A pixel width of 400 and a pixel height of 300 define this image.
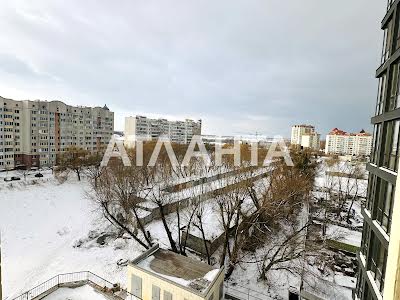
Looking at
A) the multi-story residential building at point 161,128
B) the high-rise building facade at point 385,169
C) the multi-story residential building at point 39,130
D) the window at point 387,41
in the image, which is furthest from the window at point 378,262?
the multi-story residential building at point 161,128

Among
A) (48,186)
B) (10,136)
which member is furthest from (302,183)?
(10,136)

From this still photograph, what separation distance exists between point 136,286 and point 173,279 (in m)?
2.00

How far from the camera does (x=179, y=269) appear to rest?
10141 millimetres

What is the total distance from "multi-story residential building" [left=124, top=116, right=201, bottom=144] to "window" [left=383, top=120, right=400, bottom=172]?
5964cm

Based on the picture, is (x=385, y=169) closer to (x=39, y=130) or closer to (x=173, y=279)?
(x=173, y=279)

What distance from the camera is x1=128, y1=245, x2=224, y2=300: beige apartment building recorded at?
9.01 metres

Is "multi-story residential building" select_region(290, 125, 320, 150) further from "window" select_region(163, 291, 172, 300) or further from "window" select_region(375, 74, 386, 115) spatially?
"window" select_region(163, 291, 172, 300)

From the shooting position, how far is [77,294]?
8914 millimetres

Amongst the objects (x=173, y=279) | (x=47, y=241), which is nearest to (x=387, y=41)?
(x=173, y=279)

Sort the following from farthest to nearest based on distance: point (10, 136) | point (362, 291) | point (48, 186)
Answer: point (10, 136) < point (48, 186) < point (362, 291)

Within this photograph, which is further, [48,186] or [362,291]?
[48,186]

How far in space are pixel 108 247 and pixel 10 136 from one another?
3104 cm

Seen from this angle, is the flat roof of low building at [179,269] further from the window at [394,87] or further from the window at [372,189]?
the window at [394,87]

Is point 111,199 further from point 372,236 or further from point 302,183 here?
point 372,236
